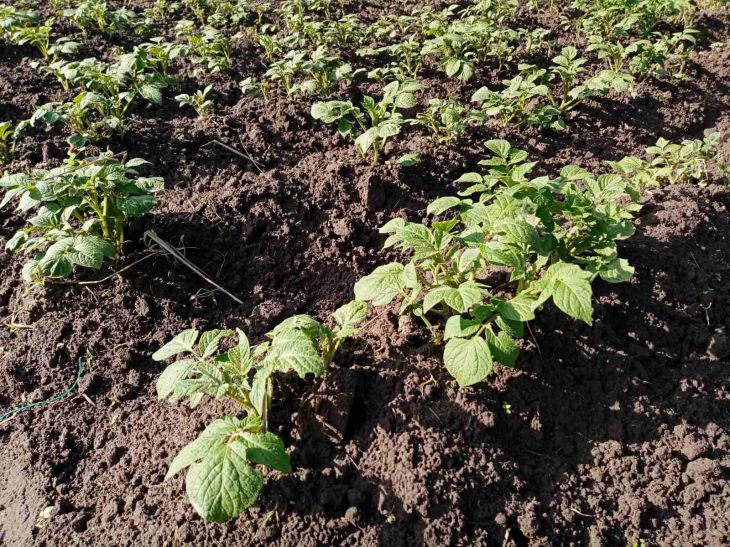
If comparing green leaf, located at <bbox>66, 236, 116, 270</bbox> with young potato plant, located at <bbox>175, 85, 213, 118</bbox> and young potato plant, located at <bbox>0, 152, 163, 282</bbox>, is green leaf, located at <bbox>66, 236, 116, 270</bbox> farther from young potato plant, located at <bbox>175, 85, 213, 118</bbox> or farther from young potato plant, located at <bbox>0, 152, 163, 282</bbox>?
young potato plant, located at <bbox>175, 85, 213, 118</bbox>

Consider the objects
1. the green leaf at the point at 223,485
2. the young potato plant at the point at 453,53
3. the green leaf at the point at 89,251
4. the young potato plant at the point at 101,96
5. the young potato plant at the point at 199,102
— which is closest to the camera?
the green leaf at the point at 223,485

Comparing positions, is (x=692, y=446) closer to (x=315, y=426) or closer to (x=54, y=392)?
(x=315, y=426)

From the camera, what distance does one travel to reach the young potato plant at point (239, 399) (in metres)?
1.40

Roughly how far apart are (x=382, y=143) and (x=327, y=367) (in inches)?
67.3

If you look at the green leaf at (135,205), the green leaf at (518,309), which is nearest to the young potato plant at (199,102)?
the green leaf at (135,205)

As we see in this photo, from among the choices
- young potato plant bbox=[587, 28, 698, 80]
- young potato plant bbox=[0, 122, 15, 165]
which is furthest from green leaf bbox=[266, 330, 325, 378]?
young potato plant bbox=[587, 28, 698, 80]

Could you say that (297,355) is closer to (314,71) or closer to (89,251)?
(89,251)

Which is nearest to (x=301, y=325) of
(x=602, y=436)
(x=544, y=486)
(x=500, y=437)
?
(x=500, y=437)

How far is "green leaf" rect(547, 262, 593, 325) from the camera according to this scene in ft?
5.16

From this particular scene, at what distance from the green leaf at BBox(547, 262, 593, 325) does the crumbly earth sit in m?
0.47

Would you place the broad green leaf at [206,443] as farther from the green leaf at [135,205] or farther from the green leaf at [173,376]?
the green leaf at [135,205]

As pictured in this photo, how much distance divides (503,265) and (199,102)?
2749 millimetres

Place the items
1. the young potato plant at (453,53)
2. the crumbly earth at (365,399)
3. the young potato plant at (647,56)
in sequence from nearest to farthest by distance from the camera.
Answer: the crumbly earth at (365,399) < the young potato plant at (453,53) < the young potato plant at (647,56)

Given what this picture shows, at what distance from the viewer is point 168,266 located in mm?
2613
